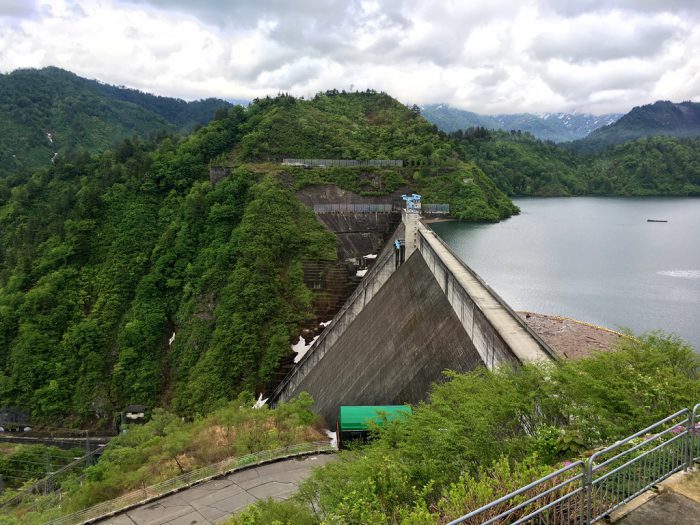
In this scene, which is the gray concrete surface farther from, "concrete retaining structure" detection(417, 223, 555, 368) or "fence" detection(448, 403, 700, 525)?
"fence" detection(448, 403, 700, 525)

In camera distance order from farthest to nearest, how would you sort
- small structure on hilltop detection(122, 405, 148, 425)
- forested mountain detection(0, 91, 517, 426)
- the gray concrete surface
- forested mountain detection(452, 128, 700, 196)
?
forested mountain detection(452, 128, 700, 196)
forested mountain detection(0, 91, 517, 426)
small structure on hilltop detection(122, 405, 148, 425)
the gray concrete surface

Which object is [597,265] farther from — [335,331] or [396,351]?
[396,351]

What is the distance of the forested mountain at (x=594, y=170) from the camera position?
105m

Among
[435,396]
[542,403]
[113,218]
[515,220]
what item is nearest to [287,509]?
[435,396]

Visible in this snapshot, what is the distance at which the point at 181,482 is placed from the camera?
13.5 m

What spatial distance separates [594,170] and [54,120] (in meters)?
129

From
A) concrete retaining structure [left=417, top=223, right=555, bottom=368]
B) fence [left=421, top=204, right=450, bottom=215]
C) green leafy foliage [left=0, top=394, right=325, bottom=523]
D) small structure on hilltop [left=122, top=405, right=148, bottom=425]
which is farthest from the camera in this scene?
fence [left=421, top=204, right=450, bottom=215]

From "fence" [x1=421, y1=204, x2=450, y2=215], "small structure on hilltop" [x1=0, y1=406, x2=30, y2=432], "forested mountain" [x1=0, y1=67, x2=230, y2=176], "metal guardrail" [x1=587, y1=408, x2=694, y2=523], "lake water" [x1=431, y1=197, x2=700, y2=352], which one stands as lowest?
"small structure on hilltop" [x1=0, y1=406, x2=30, y2=432]

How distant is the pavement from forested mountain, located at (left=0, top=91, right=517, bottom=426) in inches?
1028

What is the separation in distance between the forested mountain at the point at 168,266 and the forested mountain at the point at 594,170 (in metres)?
60.1

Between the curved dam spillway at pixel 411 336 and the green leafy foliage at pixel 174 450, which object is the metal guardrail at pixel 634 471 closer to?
the curved dam spillway at pixel 411 336

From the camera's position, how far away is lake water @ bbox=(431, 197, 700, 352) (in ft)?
105

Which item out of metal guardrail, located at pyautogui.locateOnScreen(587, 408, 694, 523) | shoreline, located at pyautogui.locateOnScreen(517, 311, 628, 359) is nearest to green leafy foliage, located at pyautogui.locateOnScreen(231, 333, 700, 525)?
metal guardrail, located at pyautogui.locateOnScreen(587, 408, 694, 523)

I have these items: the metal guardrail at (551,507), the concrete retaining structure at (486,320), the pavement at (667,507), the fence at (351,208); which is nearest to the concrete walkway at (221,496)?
the concrete retaining structure at (486,320)
